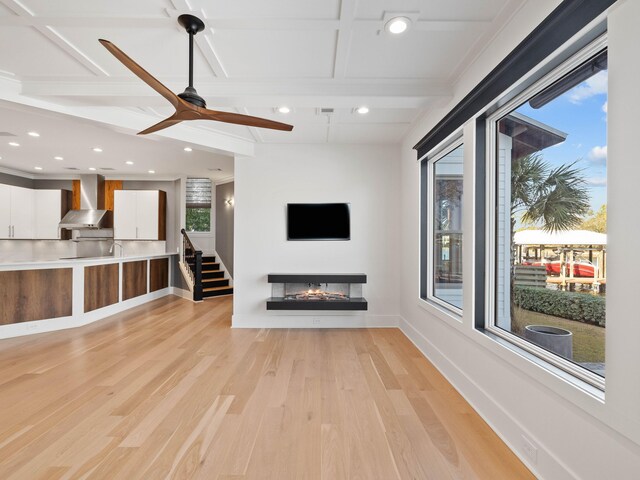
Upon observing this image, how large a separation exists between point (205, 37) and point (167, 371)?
117 inches

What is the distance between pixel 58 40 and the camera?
233cm

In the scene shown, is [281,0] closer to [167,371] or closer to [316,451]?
[316,451]

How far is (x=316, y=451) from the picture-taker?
1.91 metres

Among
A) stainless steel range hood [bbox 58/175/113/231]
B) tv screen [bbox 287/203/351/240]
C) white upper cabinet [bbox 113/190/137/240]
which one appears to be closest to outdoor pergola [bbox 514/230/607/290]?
tv screen [bbox 287/203/351/240]

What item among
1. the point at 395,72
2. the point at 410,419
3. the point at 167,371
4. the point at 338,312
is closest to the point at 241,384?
the point at 167,371

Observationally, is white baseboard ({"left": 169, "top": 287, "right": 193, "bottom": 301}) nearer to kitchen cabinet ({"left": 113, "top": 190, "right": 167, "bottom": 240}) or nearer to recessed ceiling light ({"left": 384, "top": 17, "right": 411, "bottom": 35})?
kitchen cabinet ({"left": 113, "top": 190, "right": 167, "bottom": 240})

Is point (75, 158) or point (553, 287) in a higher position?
point (75, 158)

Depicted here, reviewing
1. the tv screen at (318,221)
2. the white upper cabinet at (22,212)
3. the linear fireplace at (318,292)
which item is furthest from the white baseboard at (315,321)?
the white upper cabinet at (22,212)

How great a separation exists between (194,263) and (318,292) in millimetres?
3727

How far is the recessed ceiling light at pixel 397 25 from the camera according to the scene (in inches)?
81.7

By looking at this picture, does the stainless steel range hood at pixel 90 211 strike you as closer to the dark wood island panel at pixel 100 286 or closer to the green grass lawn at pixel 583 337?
the dark wood island panel at pixel 100 286

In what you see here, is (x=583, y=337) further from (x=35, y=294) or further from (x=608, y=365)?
(x=35, y=294)

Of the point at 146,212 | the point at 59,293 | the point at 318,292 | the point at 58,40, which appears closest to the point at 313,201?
the point at 318,292

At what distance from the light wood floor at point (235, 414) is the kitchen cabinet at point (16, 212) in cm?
405
